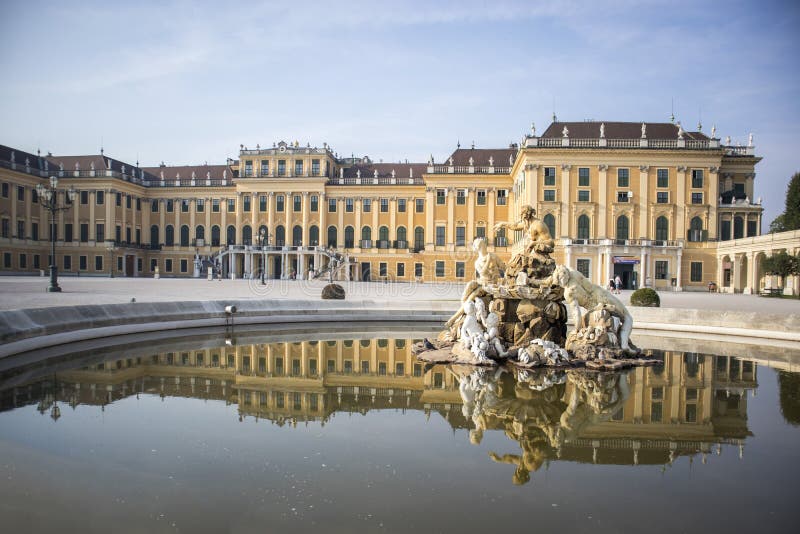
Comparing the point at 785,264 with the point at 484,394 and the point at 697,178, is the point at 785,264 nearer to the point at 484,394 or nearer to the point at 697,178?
the point at 697,178

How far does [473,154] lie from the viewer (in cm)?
5831

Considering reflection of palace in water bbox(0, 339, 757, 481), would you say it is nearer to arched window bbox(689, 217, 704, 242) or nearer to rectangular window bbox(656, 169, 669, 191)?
rectangular window bbox(656, 169, 669, 191)

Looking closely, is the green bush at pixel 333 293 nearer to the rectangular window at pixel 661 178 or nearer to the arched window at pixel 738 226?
the rectangular window at pixel 661 178

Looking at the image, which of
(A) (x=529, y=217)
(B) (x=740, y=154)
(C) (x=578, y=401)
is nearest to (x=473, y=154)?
(B) (x=740, y=154)

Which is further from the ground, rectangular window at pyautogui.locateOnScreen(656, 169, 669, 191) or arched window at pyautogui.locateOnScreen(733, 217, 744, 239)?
rectangular window at pyautogui.locateOnScreen(656, 169, 669, 191)

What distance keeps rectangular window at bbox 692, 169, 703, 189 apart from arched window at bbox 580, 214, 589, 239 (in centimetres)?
983

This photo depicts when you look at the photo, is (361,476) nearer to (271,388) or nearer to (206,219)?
(271,388)

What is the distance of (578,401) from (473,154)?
53798mm

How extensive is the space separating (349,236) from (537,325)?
51135mm

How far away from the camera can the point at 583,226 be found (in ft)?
147

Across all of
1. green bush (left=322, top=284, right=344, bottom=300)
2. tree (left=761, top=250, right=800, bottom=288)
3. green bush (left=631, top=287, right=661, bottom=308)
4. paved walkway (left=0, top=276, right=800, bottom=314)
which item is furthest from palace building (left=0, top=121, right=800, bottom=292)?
green bush (left=631, top=287, right=661, bottom=308)

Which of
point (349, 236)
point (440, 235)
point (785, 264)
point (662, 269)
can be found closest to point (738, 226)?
point (662, 269)

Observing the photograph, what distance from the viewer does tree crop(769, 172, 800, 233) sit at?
4150cm

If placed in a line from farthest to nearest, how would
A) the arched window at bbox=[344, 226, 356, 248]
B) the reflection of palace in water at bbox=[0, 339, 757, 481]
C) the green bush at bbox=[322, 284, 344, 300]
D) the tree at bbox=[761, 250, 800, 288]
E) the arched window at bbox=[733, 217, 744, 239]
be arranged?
the arched window at bbox=[344, 226, 356, 248] → the arched window at bbox=[733, 217, 744, 239] → the tree at bbox=[761, 250, 800, 288] → the green bush at bbox=[322, 284, 344, 300] → the reflection of palace in water at bbox=[0, 339, 757, 481]
